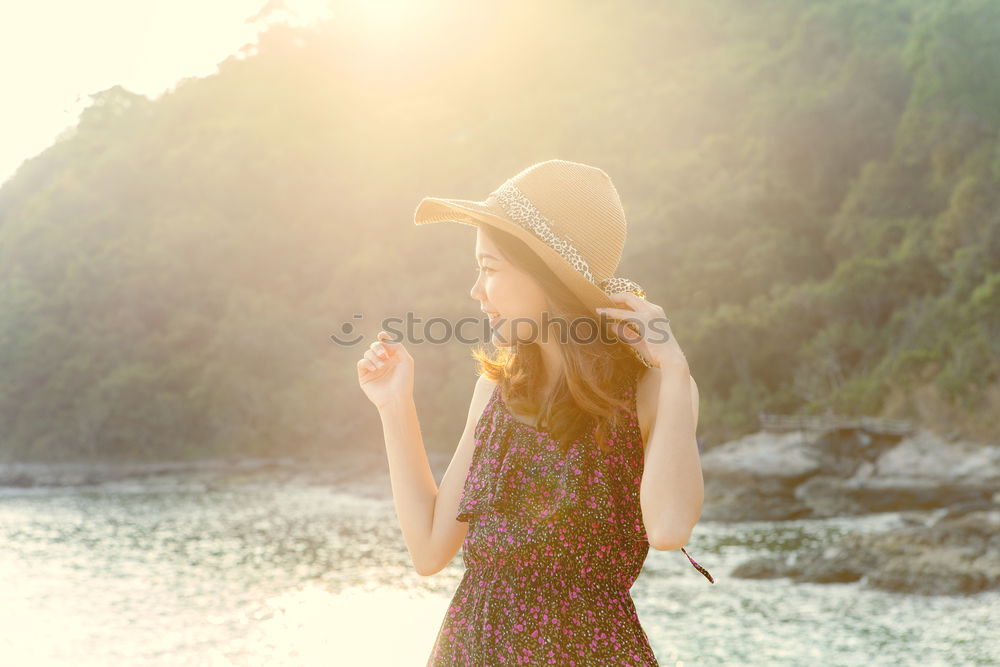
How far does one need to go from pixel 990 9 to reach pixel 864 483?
75.2 feet

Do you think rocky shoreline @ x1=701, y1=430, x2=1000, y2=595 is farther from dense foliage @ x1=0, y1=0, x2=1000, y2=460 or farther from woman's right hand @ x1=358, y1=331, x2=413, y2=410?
woman's right hand @ x1=358, y1=331, x2=413, y2=410

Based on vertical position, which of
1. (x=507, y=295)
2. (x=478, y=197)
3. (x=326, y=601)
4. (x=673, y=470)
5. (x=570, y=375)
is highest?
(x=478, y=197)

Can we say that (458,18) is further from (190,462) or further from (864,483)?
(864,483)

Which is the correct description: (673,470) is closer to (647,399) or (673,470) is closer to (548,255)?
(647,399)

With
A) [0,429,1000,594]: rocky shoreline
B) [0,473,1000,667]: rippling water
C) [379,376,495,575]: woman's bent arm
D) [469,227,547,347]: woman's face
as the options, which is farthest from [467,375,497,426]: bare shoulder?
[0,429,1000,594]: rocky shoreline

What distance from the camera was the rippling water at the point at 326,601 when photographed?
1244 centimetres

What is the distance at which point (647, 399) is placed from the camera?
54.4 inches

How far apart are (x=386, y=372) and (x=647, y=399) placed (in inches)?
16.3

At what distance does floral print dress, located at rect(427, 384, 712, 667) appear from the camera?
4.35 ft

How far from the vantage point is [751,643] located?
12.7 metres

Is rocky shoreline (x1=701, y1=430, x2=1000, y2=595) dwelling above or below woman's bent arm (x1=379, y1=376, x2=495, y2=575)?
below

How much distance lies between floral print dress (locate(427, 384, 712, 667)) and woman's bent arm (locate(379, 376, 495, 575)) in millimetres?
84

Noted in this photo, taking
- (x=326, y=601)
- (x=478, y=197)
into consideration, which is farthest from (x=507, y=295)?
(x=478, y=197)

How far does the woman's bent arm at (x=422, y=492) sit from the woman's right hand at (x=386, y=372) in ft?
0.05
